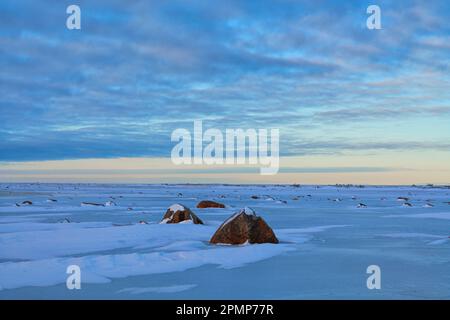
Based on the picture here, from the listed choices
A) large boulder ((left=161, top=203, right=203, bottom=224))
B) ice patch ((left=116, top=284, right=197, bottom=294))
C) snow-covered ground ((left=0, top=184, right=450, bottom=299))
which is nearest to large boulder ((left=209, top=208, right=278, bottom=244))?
snow-covered ground ((left=0, top=184, right=450, bottom=299))

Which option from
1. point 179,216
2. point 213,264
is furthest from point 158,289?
point 179,216

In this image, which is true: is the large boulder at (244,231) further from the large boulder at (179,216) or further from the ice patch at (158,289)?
the ice patch at (158,289)

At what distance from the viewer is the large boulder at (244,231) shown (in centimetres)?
1303

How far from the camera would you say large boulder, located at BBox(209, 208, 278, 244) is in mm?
13031

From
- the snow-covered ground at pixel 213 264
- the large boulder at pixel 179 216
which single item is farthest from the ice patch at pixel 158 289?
the large boulder at pixel 179 216

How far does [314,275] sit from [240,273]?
134cm

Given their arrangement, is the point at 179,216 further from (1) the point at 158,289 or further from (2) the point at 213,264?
(1) the point at 158,289

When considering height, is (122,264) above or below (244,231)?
below

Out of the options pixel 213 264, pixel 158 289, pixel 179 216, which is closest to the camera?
pixel 158 289

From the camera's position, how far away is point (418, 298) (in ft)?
24.6

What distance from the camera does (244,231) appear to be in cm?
1310
